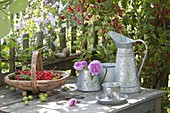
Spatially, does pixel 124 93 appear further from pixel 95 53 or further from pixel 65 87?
pixel 95 53

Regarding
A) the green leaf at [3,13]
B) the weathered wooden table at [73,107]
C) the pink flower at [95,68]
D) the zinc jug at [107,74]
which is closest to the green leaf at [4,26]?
the green leaf at [3,13]

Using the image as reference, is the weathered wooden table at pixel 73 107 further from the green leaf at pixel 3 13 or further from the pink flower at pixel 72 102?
the green leaf at pixel 3 13

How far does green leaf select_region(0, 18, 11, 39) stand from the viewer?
0.25m

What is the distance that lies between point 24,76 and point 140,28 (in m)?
1.28

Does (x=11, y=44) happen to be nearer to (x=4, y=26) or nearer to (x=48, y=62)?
(x=48, y=62)

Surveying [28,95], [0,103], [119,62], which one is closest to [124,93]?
[119,62]

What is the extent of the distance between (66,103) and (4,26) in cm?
148

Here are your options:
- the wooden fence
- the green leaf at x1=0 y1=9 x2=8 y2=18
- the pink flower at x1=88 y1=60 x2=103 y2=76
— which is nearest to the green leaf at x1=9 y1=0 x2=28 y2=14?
the green leaf at x1=0 y1=9 x2=8 y2=18

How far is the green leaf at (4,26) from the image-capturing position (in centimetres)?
25

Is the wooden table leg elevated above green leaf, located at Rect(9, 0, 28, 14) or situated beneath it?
situated beneath

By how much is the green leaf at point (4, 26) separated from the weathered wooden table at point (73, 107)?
1.31 meters

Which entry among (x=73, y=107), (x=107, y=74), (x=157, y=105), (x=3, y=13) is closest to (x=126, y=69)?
(x=107, y=74)

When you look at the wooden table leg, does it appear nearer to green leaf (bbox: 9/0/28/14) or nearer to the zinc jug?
the zinc jug

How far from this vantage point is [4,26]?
25 cm
